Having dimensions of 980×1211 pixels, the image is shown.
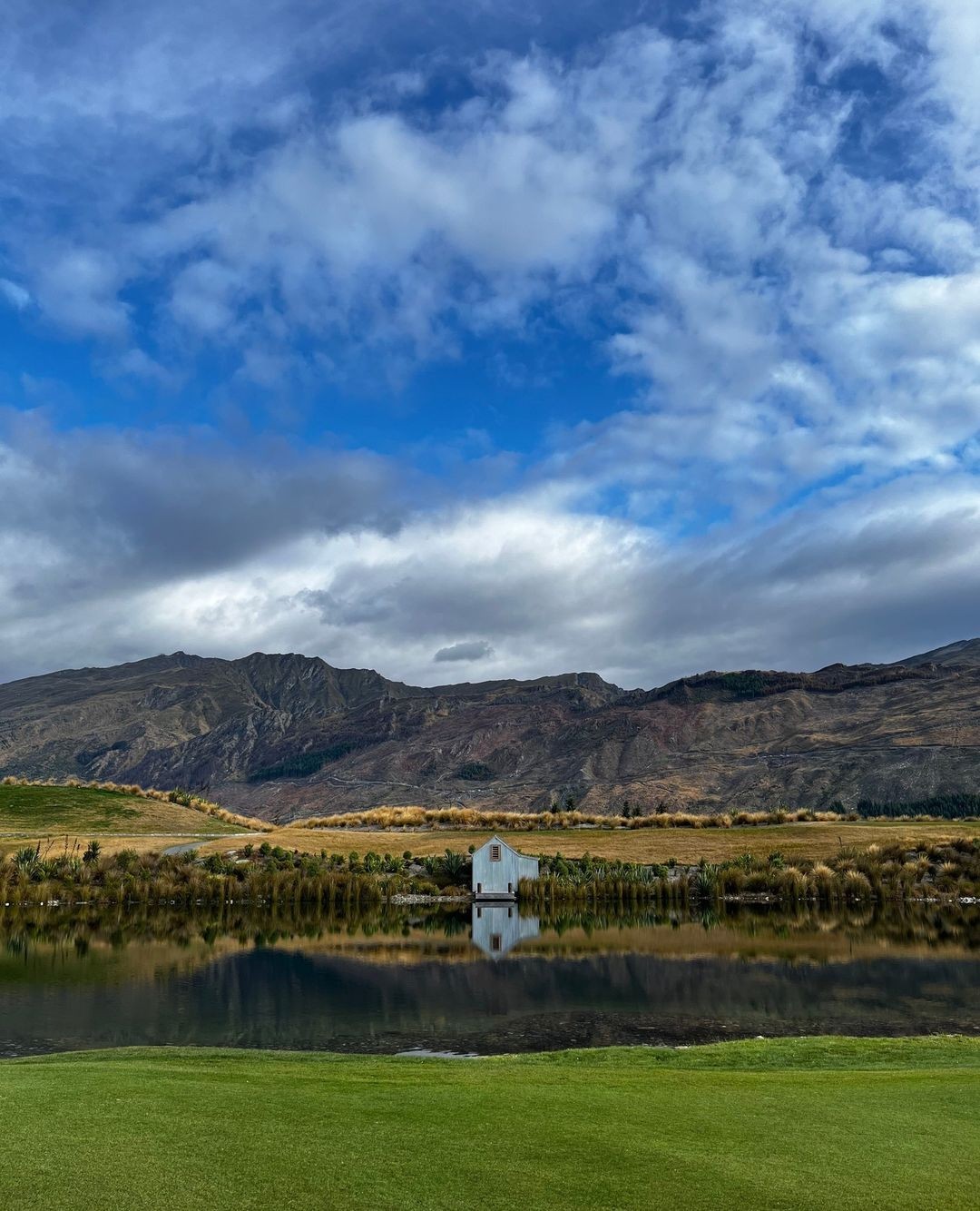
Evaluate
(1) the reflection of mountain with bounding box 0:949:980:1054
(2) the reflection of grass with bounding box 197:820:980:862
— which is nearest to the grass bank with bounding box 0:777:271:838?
(2) the reflection of grass with bounding box 197:820:980:862

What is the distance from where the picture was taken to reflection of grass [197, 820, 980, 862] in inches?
2255

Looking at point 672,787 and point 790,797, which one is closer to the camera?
point 790,797

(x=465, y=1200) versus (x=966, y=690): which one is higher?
(x=966, y=690)

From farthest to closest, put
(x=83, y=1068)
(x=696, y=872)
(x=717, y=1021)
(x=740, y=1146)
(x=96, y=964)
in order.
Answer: (x=696, y=872) → (x=96, y=964) → (x=717, y=1021) → (x=83, y=1068) → (x=740, y=1146)

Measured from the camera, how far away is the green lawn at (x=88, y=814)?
60.3 metres

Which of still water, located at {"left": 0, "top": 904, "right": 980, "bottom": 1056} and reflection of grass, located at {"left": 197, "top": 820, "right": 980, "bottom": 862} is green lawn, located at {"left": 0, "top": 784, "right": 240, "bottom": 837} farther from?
still water, located at {"left": 0, "top": 904, "right": 980, "bottom": 1056}

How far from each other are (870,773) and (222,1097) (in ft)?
429

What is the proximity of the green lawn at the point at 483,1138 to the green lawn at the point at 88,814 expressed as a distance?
53885 mm

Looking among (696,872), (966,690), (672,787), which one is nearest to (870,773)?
(672,787)

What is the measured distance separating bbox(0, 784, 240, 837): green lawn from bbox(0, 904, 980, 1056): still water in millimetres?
20065

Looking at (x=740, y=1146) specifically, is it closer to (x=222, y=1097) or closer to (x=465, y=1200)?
(x=465, y=1200)

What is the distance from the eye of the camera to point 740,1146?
7688mm

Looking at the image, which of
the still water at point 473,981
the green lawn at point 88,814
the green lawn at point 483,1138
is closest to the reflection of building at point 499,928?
the still water at point 473,981

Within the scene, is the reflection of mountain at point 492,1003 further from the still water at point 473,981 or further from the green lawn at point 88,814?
the green lawn at point 88,814
